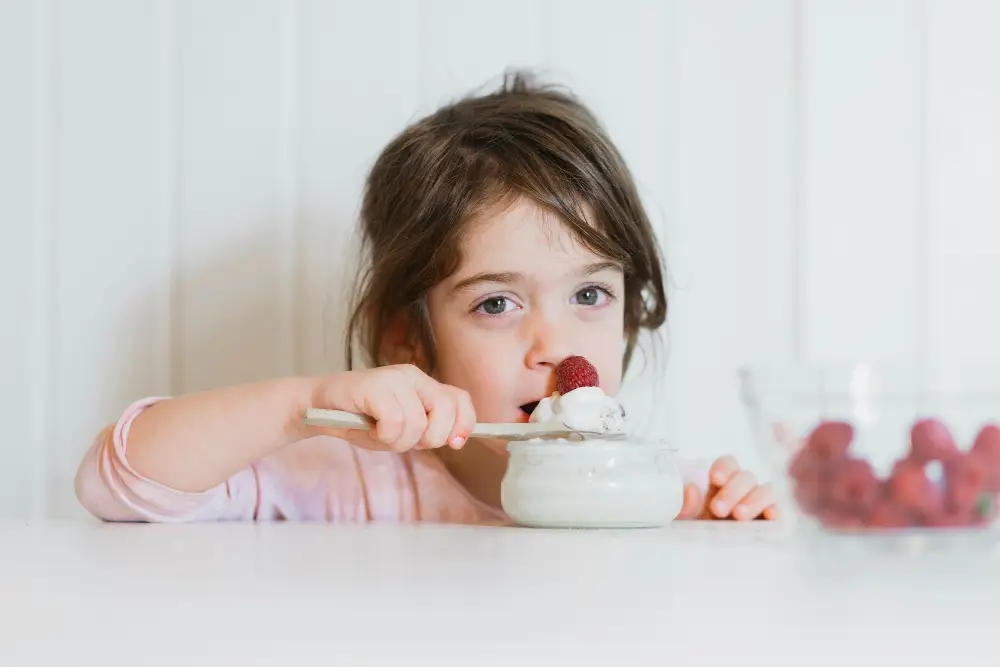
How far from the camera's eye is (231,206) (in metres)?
1.54

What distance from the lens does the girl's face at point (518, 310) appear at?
3.94 feet

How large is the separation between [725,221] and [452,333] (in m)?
0.54

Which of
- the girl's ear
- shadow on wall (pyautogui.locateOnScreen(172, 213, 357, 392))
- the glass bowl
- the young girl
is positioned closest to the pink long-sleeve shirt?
the young girl

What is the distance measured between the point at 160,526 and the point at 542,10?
3.10 ft

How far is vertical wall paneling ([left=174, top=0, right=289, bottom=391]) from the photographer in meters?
1.54

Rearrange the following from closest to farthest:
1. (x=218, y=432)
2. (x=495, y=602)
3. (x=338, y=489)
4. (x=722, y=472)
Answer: (x=495, y=602) → (x=218, y=432) → (x=722, y=472) → (x=338, y=489)

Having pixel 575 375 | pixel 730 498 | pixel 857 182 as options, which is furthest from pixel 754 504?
pixel 857 182

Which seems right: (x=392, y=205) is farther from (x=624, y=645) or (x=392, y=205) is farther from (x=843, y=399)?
(x=624, y=645)

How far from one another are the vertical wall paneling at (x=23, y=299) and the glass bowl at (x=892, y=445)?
3.97 ft

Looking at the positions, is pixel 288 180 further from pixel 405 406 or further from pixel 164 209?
pixel 405 406

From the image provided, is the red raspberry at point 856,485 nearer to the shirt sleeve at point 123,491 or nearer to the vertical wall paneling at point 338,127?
the shirt sleeve at point 123,491

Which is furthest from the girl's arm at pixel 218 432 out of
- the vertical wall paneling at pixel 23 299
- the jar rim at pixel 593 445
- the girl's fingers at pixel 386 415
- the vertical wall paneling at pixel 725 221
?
the vertical wall paneling at pixel 725 221

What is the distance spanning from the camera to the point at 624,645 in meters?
0.42

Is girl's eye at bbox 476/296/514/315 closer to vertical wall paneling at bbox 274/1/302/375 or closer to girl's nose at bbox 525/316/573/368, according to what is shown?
girl's nose at bbox 525/316/573/368
